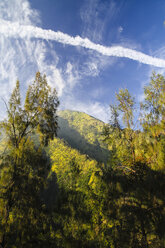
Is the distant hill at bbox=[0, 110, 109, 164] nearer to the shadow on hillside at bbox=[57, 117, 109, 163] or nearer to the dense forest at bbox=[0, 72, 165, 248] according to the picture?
the shadow on hillside at bbox=[57, 117, 109, 163]

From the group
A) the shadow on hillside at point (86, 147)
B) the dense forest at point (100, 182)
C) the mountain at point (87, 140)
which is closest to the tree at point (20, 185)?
the dense forest at point (100, 182)

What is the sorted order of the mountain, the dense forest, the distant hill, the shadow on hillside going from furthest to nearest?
the mountain
the distant hill
the shadow on hillside
the dense forest

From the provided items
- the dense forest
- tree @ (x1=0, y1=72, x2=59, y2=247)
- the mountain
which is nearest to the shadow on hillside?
the mountain

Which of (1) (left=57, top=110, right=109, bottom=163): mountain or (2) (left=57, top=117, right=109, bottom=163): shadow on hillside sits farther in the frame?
(1) (left=57, top=110, right=109, bottom=163): mountain

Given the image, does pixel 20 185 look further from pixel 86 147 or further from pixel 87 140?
pixel 87 140

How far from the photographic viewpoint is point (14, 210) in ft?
17.3

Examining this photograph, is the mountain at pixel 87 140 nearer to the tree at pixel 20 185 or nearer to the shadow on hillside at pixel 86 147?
the shadow on hillside at pixel 86 147

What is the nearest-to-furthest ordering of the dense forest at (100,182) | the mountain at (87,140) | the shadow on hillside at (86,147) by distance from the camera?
the dense forest at (100,182), the shadow on hillside at (86,147), the mountain at (87,140)

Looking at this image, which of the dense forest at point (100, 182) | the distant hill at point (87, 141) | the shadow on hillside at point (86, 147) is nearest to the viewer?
the dense forest at point (100, 182)

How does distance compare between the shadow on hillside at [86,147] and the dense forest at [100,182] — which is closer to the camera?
the dense forest at [100,182]

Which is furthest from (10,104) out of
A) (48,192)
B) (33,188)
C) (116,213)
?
(48,192)

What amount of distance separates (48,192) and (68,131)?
113079mm

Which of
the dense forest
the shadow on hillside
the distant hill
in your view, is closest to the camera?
the dense forest

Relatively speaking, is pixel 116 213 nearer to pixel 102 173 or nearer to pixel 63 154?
pixel 102 173
